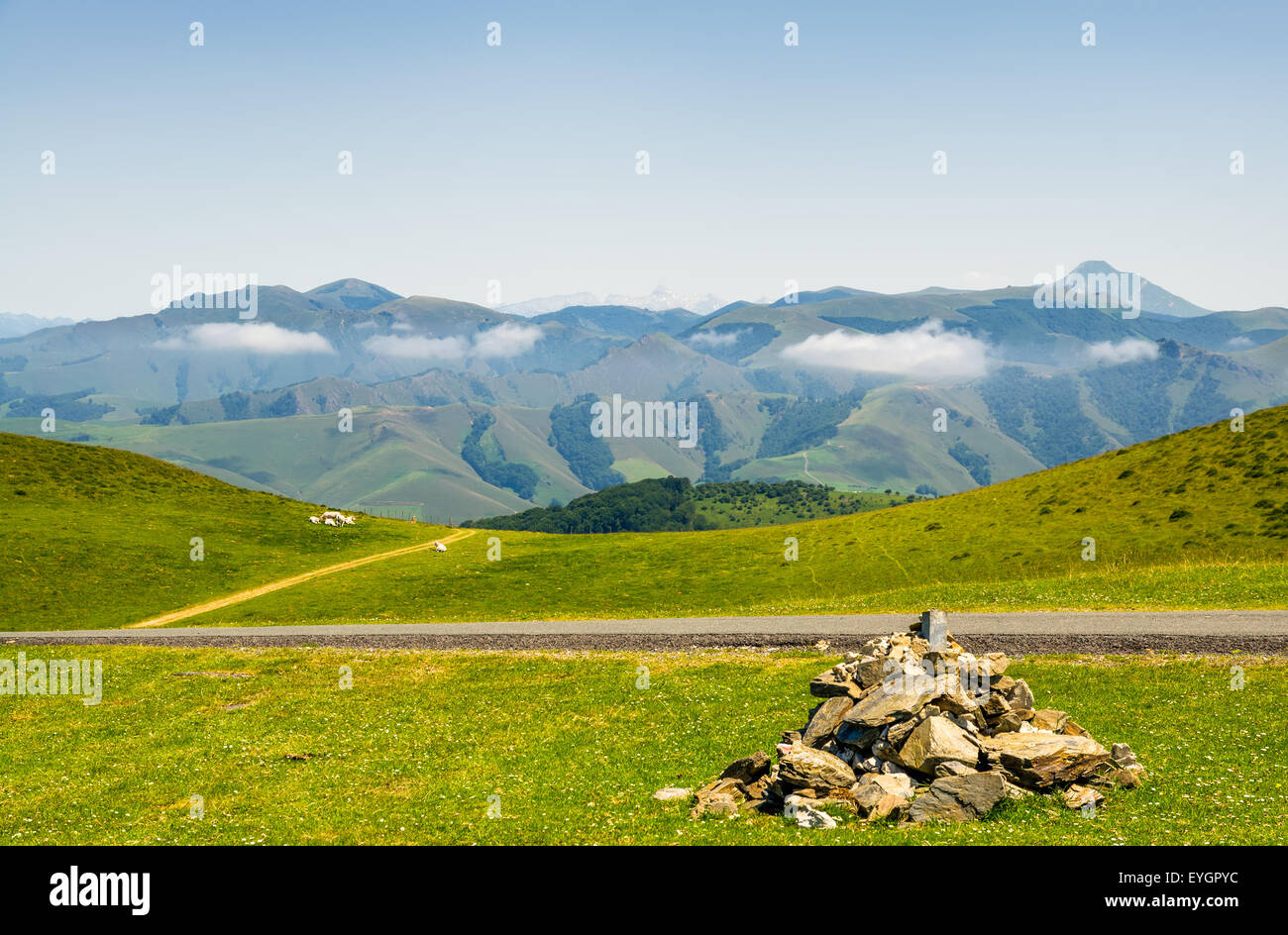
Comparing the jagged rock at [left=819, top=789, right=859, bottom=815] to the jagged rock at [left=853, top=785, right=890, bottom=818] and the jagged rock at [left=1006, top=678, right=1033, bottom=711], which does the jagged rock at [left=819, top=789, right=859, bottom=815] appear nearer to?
the jagged rock at [left=853, top=785, right=890, bottom=818]

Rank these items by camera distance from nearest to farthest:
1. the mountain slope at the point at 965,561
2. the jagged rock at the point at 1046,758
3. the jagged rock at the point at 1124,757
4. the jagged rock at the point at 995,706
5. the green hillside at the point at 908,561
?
1. the jagged rock at the point at 1046,758
2. the jagged rock at the point at 1124,757
3. the jagged rock at the point at 995,706
4. the mountain slope at the point at 965,561
5. the green hillside at the point at 908,561

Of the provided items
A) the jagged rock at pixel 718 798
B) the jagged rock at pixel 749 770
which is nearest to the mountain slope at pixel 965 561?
the jagged rock at pixel 749 770

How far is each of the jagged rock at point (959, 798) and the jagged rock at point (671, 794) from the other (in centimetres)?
577

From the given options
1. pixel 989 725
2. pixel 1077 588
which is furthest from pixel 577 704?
pixel 1077 588

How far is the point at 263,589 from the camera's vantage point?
68438mm

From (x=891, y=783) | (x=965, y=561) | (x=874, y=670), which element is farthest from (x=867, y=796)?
(x=965, y=561)

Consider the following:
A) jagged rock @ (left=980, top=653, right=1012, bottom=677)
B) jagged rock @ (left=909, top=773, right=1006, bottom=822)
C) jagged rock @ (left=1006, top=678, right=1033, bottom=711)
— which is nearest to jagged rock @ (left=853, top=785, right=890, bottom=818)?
jagged rock @ (left=909, top=773, right=1006, bottom=822)

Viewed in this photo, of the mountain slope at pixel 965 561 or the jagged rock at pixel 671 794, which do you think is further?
the mountain slope at pixel 965 561

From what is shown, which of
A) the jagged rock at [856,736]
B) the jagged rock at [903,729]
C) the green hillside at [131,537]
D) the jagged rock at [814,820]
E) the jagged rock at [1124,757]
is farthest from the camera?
the green hillside at [131,537]

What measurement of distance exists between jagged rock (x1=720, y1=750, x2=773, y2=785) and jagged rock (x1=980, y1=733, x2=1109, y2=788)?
5539mm

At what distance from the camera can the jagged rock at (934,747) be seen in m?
19.8

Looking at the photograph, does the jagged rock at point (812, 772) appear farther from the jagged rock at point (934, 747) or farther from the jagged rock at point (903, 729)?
the jagged rock at point (934, 747)

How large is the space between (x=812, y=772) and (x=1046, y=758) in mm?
5786
